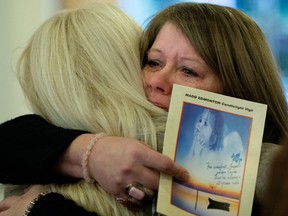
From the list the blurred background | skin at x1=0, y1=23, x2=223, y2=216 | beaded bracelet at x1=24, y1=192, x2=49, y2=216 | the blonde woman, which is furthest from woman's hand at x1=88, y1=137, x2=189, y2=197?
the blurred background

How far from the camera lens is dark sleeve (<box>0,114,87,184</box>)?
36.6 inches

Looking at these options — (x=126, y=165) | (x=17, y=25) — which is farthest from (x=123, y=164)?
(x=17, y=25)

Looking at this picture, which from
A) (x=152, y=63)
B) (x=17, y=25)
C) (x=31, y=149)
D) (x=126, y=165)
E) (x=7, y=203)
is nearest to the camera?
→ (x=126, y=165)

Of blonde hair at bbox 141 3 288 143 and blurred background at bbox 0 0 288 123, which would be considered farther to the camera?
blurred background at bbox 0 0 288 123

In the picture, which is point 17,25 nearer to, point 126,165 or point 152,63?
point 152,63

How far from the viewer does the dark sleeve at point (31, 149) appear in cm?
93

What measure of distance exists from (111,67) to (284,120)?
0.43m

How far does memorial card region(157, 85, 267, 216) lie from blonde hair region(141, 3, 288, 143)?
24 centimetres

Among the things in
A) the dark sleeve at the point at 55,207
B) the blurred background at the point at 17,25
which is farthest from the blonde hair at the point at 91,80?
the blurred background at the point at 17,25

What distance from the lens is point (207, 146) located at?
886mm

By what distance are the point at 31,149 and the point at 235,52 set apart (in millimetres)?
508

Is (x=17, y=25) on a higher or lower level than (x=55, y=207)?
higher

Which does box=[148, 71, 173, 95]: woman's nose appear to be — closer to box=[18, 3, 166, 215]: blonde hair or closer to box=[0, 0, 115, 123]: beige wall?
box=[18, 3, 166, 215]: blonde hair

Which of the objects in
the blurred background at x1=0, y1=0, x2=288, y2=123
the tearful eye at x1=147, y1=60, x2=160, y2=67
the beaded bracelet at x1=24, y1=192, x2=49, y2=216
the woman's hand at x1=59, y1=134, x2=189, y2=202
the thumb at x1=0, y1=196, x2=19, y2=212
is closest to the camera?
the woman's hand at x1=59, y1=134, x2=189, y2=202
